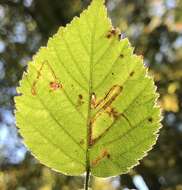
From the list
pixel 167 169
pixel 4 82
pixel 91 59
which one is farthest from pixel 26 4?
pixel 91 59

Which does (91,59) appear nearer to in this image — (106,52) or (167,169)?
(106,52)

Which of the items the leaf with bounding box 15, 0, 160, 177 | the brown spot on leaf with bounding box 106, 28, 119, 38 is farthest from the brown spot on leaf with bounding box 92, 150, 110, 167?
the brown spot on leaf with bounding box 106, 28, 119, 38

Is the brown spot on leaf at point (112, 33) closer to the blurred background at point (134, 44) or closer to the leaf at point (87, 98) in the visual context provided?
the leaf at point (87, 98)

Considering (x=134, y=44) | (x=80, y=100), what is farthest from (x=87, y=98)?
(x=134, y=44)

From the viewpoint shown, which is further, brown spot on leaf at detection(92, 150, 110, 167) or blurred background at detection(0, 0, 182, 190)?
blurred background at detection(0, 0, 182, 190)

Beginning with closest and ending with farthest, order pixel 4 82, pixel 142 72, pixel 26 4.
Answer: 1. pixel 142 72
2. pixel 4 82
3. pixel 26 4

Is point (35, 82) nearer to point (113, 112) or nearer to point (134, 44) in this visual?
point (113, 112)

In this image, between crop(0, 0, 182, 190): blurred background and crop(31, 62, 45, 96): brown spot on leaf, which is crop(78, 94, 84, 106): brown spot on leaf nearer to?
crop(31, 62, 45, 96): brown spot on leaf
